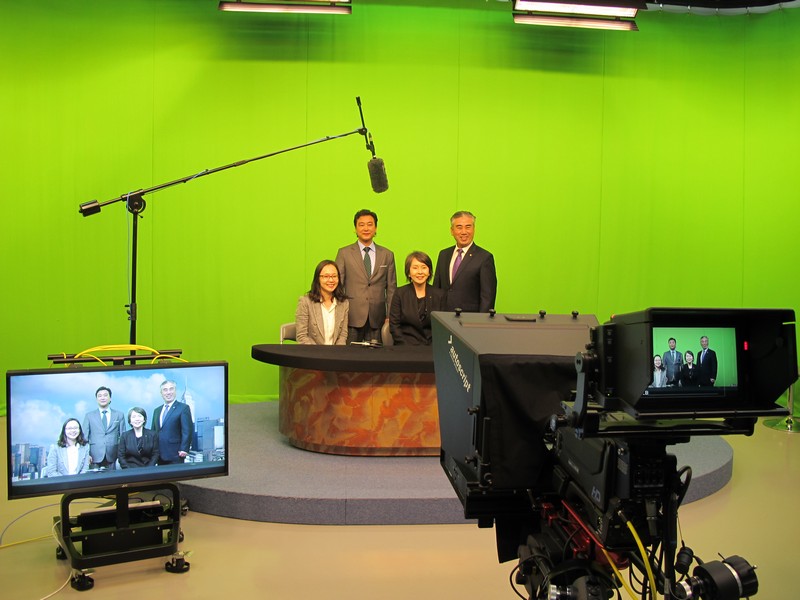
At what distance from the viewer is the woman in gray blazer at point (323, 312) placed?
16.3ft

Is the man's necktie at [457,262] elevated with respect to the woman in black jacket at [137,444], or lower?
elevated

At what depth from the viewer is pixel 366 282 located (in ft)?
17.9

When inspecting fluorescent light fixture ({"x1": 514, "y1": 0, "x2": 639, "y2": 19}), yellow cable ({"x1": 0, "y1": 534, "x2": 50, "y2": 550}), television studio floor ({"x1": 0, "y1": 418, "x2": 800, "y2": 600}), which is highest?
fluorescent light fixture ({"x1": 514, "y1": 0, "x2": 639, "y2": 19})

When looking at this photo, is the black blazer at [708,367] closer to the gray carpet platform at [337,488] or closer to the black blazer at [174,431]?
the black blazer at [174,431]

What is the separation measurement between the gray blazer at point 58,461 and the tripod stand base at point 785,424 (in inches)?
196

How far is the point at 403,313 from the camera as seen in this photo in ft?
16.6

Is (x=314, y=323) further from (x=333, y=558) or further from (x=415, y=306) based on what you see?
(x=333, y=558)

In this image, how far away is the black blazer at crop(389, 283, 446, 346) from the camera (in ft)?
16.5

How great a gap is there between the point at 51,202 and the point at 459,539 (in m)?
4.70

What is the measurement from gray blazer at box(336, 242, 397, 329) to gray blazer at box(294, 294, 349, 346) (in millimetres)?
387

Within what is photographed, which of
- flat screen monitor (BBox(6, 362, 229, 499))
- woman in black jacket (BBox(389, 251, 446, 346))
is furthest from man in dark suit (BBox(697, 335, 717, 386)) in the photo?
woman in black jacket (BBox(389, 251, 446, 346))

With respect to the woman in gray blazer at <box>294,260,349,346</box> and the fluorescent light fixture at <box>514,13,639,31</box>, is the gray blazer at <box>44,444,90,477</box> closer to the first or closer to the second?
the woman in gray blazer at <box>294,260,349,346</box>

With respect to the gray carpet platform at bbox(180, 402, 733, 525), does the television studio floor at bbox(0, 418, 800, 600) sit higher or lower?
lower

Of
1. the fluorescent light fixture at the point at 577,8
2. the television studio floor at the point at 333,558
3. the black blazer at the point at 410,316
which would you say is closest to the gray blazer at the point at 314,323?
the black blazer at the point at 410,316
